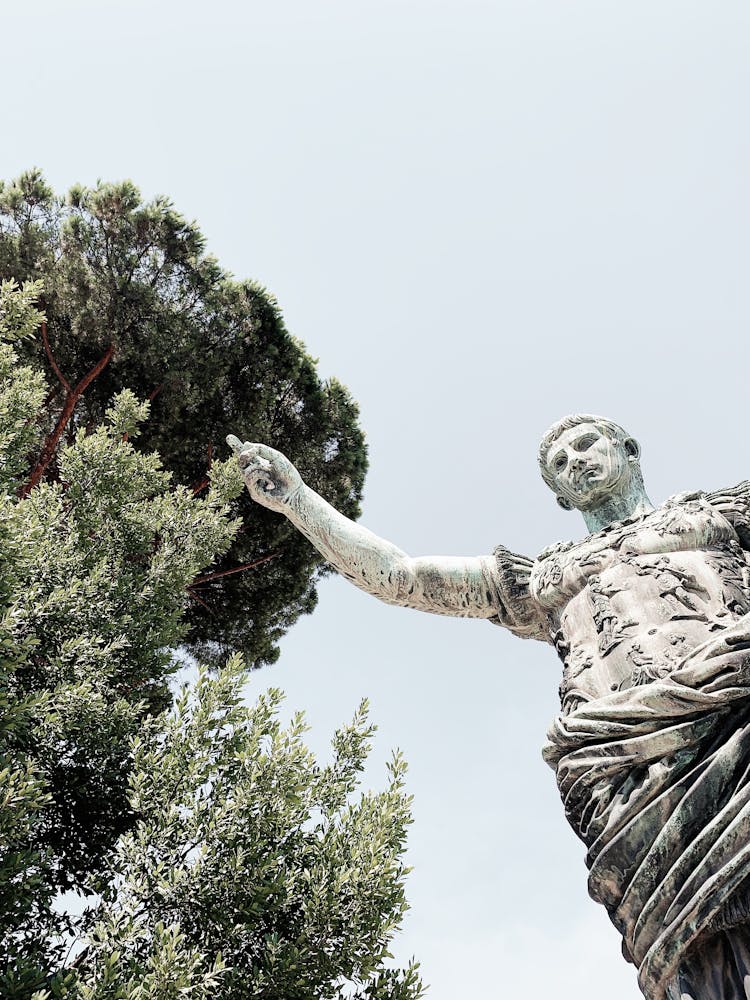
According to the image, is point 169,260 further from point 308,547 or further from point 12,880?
point 12,880

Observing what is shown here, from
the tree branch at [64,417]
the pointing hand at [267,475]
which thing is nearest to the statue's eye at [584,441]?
the pointing hand at [267,475]

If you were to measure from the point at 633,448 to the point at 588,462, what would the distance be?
0.35 m

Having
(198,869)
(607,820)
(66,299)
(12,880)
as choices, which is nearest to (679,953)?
(607,820)

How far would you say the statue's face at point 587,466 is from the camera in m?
3.82

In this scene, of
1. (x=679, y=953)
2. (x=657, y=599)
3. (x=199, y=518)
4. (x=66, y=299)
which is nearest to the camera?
(x=679, y=953)

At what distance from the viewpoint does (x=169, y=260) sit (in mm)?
8914

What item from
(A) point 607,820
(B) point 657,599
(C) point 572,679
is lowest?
(A) point 607,820

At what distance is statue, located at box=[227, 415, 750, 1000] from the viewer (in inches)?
94.4

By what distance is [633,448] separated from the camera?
4.07 m

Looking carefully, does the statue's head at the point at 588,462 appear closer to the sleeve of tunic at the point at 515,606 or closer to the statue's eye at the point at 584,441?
the statue's eye at the point at 584,441

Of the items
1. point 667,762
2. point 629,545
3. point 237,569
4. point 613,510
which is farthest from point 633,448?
point 237,569

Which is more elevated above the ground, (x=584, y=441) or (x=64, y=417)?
(x=64, y=417)

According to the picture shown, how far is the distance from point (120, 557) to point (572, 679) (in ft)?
10.5

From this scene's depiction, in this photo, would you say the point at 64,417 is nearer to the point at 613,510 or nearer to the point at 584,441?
the point at 584,441
